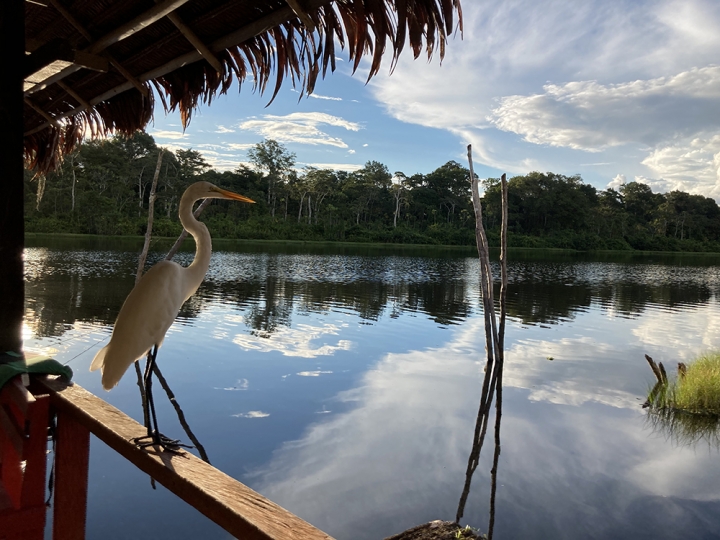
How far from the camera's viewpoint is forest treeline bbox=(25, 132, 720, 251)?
1150 inches

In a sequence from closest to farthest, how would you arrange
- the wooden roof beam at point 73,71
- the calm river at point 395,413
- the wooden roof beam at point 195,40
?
the wooden roof beam at point 195,40, the wooden roof beam at point 73,71, the calm river at point 395,413

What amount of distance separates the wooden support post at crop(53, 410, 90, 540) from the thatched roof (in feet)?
4.22

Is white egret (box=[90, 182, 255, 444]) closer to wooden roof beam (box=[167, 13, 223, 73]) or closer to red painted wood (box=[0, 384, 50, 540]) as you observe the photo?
red painted wood (box=[0, 384, 50, 540])

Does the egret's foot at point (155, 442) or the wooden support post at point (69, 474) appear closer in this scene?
the egret's foot at point (155, 442)

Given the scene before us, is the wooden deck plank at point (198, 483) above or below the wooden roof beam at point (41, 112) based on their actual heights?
below

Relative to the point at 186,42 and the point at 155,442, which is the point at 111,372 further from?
the point at 186,42

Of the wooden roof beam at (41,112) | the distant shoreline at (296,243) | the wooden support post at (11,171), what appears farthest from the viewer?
the distant shoreline at (296,243)

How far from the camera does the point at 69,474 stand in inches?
53.9

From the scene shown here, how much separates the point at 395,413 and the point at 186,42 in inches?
169

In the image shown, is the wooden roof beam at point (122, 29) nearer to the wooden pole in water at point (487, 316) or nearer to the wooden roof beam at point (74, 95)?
the wooden roof beam at point (74, 95)

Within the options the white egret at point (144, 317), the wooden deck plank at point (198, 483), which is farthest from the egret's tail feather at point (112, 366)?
the wooden deck plank at point (198, 483)

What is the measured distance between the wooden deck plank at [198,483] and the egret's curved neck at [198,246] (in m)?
0.44

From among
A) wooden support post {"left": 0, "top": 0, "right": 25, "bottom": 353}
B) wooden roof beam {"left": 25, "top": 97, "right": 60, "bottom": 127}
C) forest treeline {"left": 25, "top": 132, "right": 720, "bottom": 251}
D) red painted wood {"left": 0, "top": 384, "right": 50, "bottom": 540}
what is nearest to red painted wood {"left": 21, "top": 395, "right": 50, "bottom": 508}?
red painted wood {"left": 0, "top": 384, "right": 50, "bottom": 540}

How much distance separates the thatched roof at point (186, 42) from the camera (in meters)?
1.72
